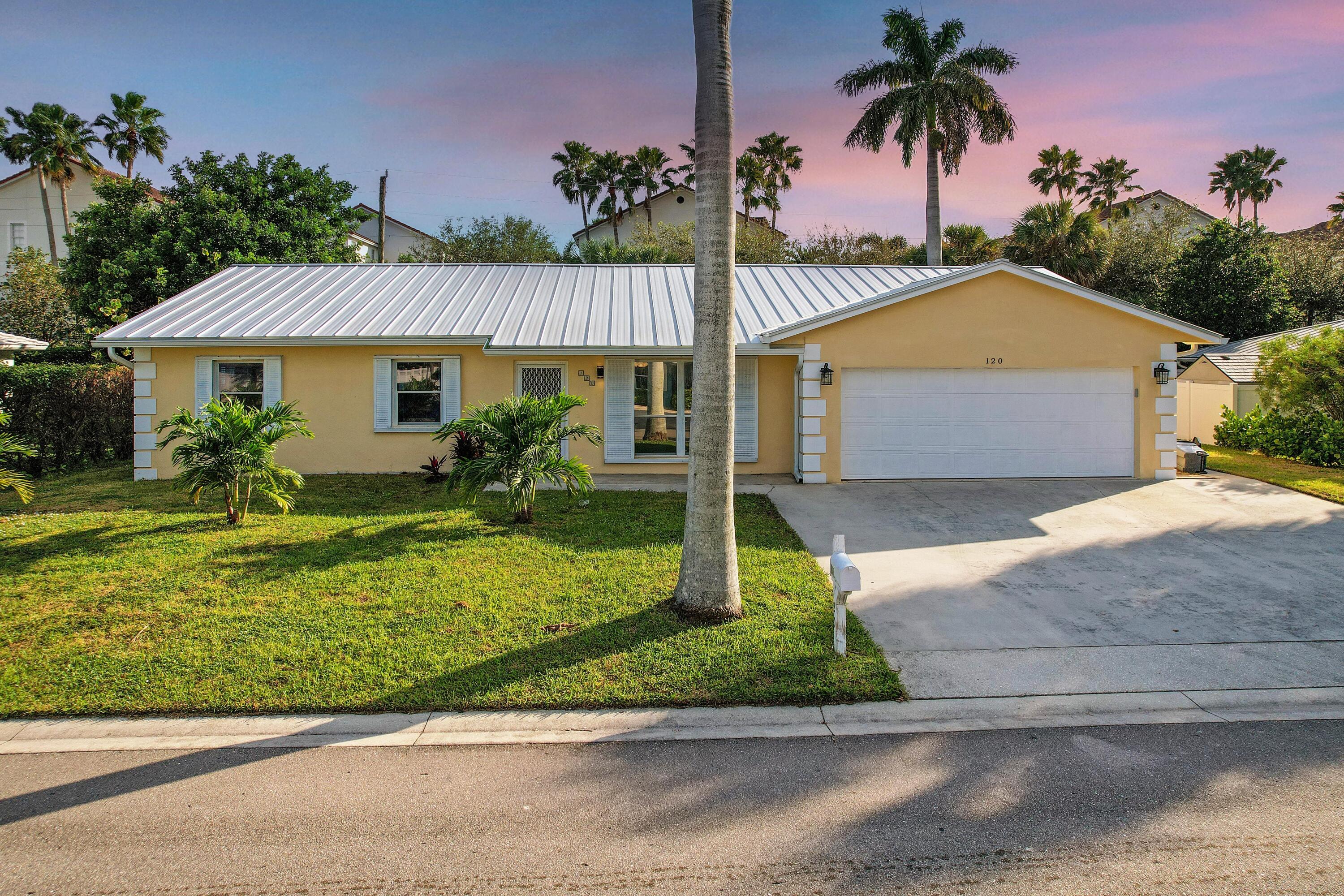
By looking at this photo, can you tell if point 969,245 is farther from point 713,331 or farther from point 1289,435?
point 713,331

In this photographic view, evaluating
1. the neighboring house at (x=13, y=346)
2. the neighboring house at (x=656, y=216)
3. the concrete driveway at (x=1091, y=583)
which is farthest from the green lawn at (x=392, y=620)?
the neighboring house at (x=656, y=216)

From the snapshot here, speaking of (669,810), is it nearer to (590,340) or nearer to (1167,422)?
(590,340)


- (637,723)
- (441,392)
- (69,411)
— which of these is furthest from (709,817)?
(69,411)

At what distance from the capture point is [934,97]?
26.2 m

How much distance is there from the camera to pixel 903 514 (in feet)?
37.3

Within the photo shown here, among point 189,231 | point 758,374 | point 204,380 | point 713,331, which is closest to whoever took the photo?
point 713,331

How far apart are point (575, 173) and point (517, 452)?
37.7m

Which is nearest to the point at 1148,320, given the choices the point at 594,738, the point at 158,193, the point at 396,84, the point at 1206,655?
the point at 1206,655

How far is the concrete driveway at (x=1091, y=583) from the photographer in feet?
19.5

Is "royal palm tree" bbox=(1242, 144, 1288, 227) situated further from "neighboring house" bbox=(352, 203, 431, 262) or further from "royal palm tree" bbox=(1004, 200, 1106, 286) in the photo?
"neighboring house" bbox=(352, 203, 431, 262)

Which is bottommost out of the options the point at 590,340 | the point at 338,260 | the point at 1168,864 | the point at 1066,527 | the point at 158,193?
the point at 1168,864

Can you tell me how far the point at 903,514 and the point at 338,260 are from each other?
24.2 metres

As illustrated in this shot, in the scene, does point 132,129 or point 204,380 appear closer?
point 204,380

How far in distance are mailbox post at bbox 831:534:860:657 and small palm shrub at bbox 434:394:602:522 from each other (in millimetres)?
4510
